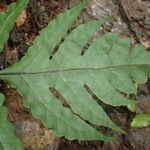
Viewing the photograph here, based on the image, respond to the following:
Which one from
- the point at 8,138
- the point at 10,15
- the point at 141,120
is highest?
the point at 10,15

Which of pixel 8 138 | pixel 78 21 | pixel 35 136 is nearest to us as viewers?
pixel 8 138

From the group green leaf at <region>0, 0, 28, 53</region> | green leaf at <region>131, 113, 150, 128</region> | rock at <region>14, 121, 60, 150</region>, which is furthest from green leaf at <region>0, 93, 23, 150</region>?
green leaf at <region>131, 113, 150, 128</region>

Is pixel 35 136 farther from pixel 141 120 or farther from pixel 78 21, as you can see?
pixel 78 21

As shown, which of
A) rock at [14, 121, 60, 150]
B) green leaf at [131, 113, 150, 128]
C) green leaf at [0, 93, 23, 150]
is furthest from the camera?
green leaf at [131, 113, 150, 128]

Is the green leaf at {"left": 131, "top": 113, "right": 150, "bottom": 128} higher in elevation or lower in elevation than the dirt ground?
lower

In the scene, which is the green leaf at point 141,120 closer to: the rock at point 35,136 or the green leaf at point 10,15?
the rock at point 35,136

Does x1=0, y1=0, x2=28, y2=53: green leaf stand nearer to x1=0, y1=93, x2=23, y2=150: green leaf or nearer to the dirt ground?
x1=0, y1=93, x2=23, y2=150: green leaf

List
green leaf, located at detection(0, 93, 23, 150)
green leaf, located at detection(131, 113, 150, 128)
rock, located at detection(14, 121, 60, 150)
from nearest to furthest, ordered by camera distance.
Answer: green leaf, located at detection(0, 93, 23, 150) → rock, located at detection(14, 121, 60, 150) → green leaf, located at detection(131, 113, 150, 128)

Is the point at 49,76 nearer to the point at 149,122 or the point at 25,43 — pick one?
the point at 25,43

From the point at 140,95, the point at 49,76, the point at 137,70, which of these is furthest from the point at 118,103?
the point at 140,95

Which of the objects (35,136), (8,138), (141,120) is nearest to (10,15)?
(8,138)
